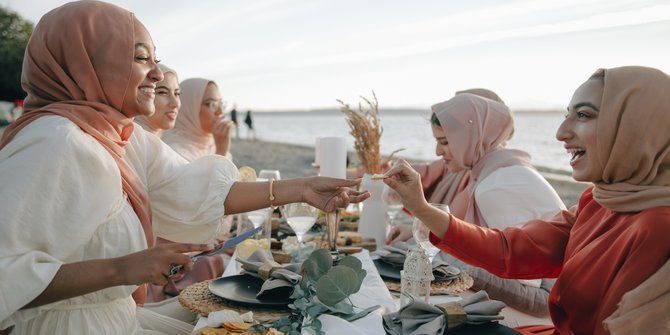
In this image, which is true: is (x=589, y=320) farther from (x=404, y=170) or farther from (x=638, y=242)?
(x=404, y=170)

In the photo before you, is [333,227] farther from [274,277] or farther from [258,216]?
[274,277]

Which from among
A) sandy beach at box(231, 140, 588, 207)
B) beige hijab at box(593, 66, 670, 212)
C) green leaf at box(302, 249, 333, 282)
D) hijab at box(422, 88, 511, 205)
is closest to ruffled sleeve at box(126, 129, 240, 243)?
green leaf at box(302, 249, 333, 282)

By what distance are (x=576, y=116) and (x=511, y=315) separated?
46.7 inches

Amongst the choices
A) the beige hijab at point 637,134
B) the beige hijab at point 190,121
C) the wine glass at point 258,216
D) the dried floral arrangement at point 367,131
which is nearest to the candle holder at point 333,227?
the wine glass at point 258,216

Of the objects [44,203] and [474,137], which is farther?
[474,137]

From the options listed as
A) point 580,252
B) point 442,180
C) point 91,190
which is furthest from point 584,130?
point 442,180

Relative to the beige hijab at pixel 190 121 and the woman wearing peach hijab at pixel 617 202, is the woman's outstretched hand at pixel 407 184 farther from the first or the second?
the beige hijab at pixel 190 121

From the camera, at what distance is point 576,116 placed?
2162 mm

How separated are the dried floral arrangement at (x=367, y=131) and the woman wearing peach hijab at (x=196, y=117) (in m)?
2.59

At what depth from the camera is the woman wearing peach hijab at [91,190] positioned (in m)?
1.56

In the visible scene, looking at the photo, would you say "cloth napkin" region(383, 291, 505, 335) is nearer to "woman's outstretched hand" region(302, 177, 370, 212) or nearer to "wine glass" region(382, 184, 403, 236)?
"woman's outstretched hand" region(302, 177, 370, 212)

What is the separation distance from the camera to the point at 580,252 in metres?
2.14

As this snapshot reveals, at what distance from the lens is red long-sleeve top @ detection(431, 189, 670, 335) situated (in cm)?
186

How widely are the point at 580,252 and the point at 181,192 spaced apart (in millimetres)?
1751
